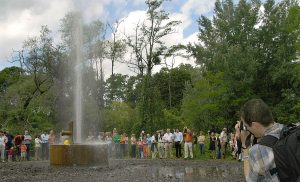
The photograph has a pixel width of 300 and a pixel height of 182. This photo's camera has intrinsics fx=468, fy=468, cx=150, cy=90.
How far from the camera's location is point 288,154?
10.3 ft

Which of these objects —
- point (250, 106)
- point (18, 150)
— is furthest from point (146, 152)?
point (250, 106)

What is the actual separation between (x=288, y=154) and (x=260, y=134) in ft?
1.93

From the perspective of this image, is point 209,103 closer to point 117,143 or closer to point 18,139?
point 117,143

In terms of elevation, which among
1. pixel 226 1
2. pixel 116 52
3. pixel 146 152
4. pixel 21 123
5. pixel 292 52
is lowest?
pixel 146 152

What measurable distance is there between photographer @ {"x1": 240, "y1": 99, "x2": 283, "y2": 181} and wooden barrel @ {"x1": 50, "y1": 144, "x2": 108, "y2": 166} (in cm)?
1721

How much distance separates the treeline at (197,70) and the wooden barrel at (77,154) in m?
18.8

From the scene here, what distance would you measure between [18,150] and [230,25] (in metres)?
26.5

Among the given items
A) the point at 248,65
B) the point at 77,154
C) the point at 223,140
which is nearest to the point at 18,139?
the point at 77,154

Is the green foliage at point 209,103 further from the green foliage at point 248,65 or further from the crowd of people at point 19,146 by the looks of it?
the crowd of people at point 19,146

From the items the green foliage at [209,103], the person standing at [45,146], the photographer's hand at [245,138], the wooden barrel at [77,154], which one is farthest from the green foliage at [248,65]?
the photographer's hand at [245,138]

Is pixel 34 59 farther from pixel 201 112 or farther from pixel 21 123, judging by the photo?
pixel 201 112

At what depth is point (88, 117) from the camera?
51125 mm

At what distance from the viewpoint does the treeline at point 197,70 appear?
41.6m

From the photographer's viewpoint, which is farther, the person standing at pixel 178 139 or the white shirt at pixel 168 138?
the white shirt at pixel 168 138
